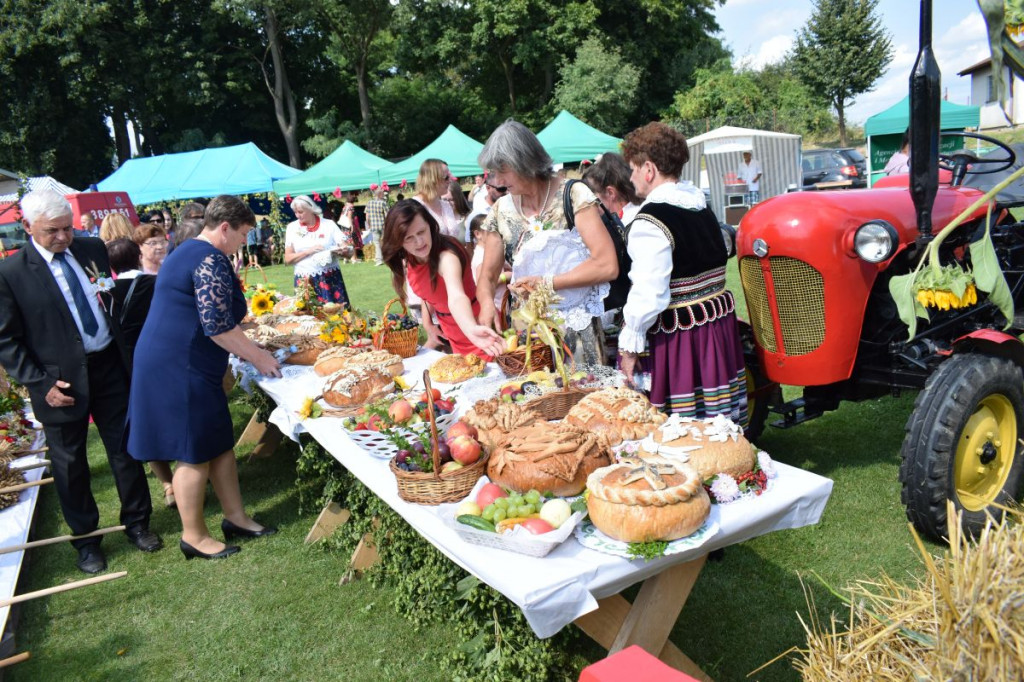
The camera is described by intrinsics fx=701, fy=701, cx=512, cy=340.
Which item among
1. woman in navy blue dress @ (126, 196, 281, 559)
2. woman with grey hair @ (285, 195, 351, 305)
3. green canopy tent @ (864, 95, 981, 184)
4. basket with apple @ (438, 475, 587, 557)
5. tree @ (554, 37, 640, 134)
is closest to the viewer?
basket with apple @ (438, 475, 587, 557)

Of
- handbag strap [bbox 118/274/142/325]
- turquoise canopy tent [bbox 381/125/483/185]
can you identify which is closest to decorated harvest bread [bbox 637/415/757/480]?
handbag strap [bbox 118/274/142/325]

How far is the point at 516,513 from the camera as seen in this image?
1884 mm

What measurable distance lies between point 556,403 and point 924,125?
63.7 inches

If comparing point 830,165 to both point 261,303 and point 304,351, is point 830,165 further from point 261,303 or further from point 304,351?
point 304,351

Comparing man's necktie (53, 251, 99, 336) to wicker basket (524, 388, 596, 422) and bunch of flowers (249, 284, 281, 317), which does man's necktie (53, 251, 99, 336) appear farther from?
wicker basket (524, 388, 596, 422)

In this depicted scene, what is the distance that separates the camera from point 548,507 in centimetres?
188

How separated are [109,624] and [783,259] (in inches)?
142

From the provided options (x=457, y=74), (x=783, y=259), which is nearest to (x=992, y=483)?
(x=783, y=259)

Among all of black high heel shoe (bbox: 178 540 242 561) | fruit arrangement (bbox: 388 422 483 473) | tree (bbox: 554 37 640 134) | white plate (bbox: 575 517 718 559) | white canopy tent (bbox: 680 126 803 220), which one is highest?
tree (bbox: 554 37 640 134)

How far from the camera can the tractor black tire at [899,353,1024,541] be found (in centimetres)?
276

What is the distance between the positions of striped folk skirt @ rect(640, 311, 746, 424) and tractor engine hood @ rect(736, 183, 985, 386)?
364 mm

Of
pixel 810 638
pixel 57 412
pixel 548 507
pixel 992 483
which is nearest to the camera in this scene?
pixel 810 638

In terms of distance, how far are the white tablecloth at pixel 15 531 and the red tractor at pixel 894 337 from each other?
363 centimetres

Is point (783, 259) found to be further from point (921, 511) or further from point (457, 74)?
point (457, 74)
